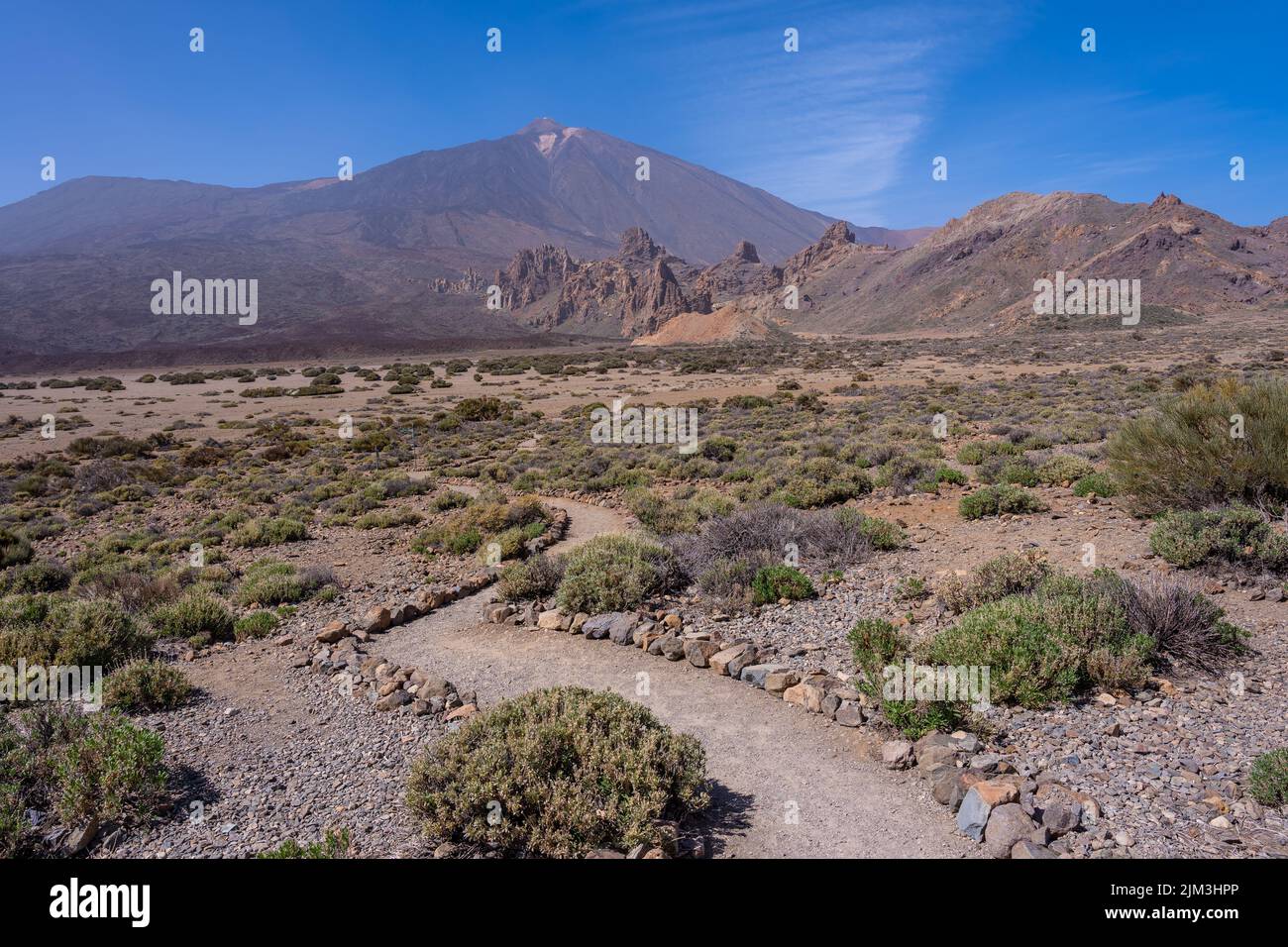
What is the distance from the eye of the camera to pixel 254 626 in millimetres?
8266

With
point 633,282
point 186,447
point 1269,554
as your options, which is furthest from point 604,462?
point 633,282

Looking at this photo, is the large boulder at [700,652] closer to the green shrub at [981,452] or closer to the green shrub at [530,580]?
the green shrub at [530,580]

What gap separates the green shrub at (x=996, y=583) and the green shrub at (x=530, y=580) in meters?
5.18

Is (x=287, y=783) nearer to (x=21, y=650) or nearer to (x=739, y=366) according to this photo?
(x=21, y=650)

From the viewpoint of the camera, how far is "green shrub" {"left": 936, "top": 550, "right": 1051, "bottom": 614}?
7188mm

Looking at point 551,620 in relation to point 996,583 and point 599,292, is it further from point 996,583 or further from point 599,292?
point 599,292

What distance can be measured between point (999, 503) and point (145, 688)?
11.6 metres

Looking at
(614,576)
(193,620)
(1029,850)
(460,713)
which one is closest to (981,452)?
(614,576)

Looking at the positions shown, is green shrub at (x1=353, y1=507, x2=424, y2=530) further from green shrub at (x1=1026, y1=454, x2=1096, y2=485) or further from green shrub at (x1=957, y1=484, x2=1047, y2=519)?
green shrub at (x1=1026, y1=454, x2=1096, y2=485)

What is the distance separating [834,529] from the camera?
31.9 feet

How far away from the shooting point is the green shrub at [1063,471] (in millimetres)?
12023

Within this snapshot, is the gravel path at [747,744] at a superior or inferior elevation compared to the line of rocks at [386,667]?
inferior

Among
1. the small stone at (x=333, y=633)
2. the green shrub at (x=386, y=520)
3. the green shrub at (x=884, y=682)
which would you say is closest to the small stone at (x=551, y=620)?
the small stone at (x=333, y=633)
